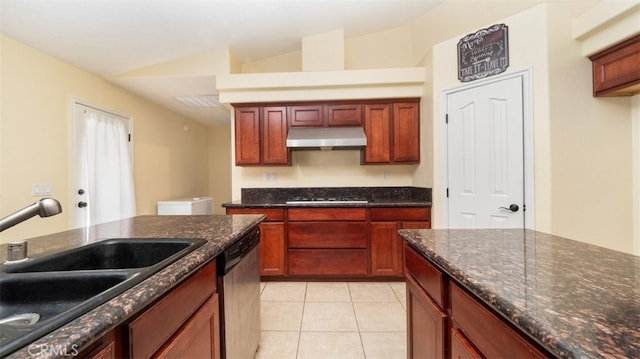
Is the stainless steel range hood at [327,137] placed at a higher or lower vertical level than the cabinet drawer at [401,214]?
higher

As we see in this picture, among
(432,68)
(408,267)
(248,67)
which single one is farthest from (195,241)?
(248,67)

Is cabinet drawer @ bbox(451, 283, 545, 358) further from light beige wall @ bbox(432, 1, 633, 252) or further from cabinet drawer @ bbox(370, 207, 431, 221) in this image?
cabinet drawer @ bbox(370, 207, 431, 221)

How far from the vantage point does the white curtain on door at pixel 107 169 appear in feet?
10.4

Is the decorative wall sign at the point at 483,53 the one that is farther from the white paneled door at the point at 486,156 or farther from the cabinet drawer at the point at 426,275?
the cabinet drawer at the point at 426,275

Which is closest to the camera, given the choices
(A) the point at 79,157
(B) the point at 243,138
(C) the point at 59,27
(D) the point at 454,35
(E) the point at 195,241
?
(E) the point at 195,241

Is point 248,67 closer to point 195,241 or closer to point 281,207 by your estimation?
point 281,207

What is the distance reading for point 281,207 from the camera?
2.99 meters

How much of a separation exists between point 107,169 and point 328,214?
2.95 meters

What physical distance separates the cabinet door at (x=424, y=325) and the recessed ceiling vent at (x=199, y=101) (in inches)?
157

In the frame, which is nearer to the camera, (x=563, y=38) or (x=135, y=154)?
(x=563, y=38)

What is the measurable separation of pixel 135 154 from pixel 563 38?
5.17m

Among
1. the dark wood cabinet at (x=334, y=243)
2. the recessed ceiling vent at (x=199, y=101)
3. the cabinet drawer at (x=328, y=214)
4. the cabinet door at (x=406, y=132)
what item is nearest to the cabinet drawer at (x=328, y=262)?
the dark wood cabinet at (x=334, y=243)

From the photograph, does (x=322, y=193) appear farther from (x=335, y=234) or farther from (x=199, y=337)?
(x=199, y=337)

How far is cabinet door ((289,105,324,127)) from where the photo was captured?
3.30 metres
